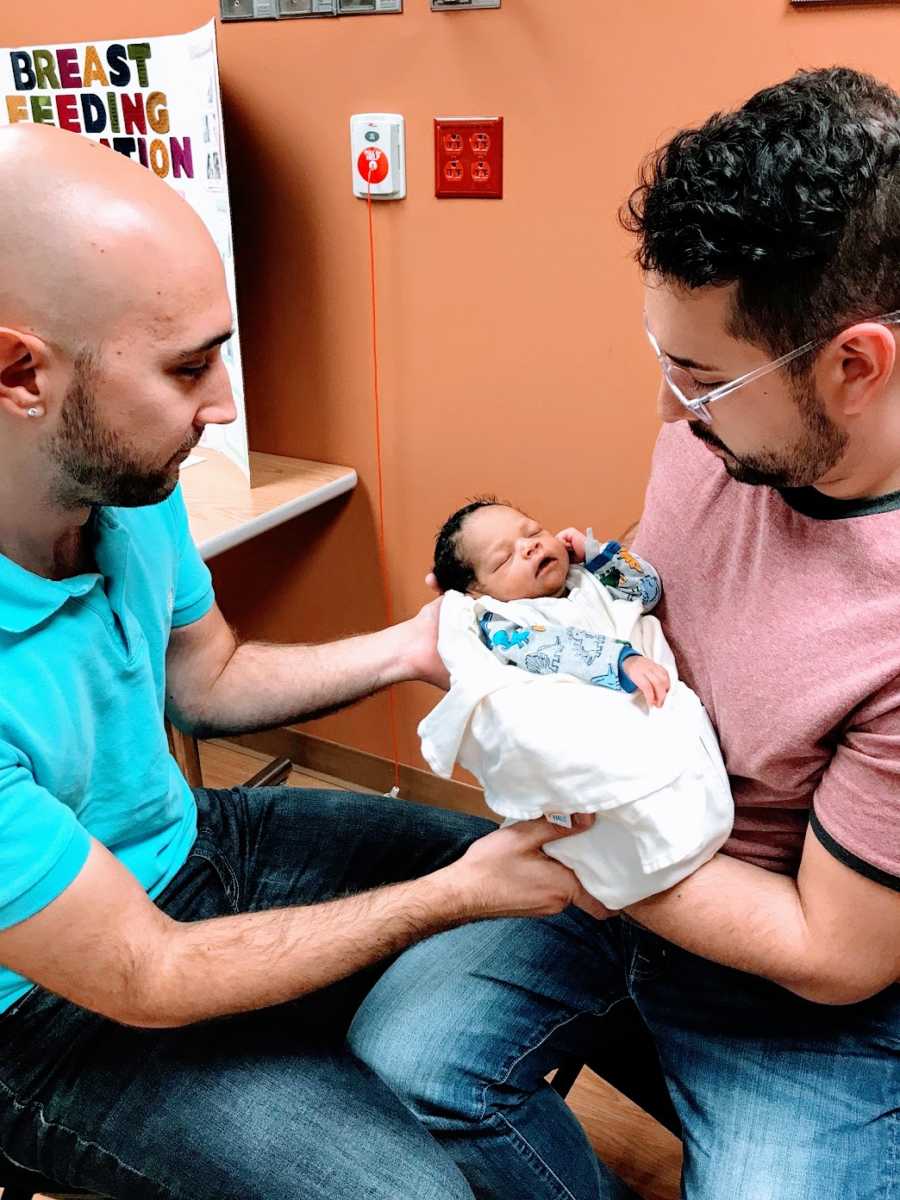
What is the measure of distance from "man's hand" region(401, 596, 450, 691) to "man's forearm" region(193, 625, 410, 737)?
14mm

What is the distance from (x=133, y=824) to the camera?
1231 mm

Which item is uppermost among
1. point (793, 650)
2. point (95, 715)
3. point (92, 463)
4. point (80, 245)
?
point (80, 245)

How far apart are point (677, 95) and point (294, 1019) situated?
1525 millimetres

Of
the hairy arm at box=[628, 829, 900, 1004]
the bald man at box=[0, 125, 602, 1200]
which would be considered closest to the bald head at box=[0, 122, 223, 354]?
the bald man at box=[0, 125, 602, 1200]

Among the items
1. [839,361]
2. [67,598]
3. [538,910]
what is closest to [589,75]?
[839,361]

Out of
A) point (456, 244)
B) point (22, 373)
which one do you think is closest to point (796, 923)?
point (22, 373)

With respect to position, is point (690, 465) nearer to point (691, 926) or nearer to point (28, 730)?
point (691, 926)

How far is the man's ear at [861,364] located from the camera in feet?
2.97

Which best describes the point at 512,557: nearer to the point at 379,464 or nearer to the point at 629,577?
the point at 629,577

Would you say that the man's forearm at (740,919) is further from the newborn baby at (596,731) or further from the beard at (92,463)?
the beard at (92,463)

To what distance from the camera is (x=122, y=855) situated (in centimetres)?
123

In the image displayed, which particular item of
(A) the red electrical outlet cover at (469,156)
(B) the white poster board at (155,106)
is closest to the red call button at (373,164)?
(A) the red electrical outlet cover at (469,156)

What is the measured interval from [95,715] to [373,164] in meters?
1.29

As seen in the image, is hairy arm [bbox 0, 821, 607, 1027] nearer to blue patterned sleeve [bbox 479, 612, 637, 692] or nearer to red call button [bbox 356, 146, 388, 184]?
blue patterned sleeve [bbox 479, 612, 637, 692]
